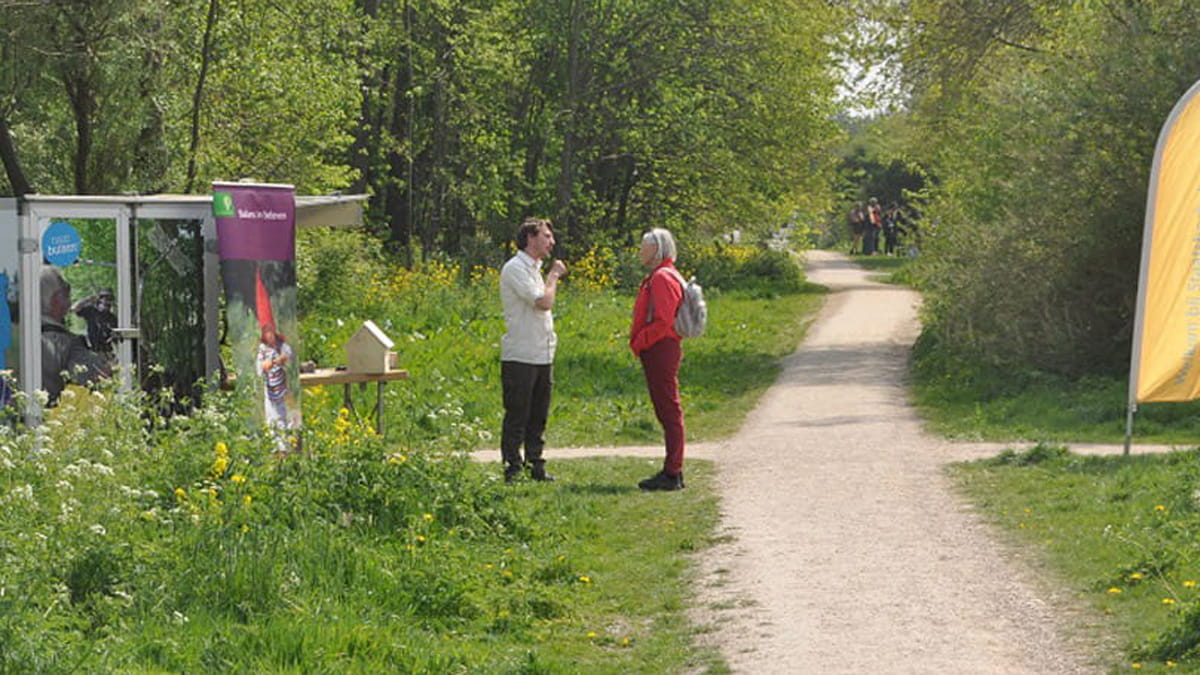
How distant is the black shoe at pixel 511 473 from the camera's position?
12859 mm

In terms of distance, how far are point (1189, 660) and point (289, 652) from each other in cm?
364

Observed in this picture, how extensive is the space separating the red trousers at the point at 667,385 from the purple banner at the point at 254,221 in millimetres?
2613

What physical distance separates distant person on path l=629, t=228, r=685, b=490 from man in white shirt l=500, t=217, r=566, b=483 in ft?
2.05

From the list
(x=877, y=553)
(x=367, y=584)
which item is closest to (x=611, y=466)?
(x=877, y=553)

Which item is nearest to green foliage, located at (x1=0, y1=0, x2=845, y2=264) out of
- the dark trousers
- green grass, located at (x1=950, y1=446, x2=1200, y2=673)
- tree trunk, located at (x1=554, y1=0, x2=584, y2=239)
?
tree trunk, located at (x1=554, y1=0, x2=584, y2=239)

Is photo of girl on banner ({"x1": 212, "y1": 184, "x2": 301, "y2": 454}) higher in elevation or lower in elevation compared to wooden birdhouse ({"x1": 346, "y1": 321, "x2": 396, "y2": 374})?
higher

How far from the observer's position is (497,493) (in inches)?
425

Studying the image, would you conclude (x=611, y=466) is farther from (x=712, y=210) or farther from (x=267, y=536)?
(x=712, y=210)

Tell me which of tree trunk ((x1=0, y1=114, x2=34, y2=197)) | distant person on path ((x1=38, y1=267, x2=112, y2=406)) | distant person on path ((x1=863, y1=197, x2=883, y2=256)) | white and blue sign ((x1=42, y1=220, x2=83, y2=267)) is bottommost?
distant person on path ((x1=863, y1=197, x2=883, y2=256))

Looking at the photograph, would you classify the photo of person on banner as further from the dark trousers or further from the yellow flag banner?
the yellow flag banner

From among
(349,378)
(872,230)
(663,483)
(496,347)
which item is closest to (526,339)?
(663,483)

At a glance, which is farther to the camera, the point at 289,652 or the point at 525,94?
the point at 525,94

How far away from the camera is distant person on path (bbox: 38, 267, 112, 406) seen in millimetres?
11523

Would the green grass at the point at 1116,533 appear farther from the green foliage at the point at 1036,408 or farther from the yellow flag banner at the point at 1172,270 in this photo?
the green foliage at the point at 1036,408
